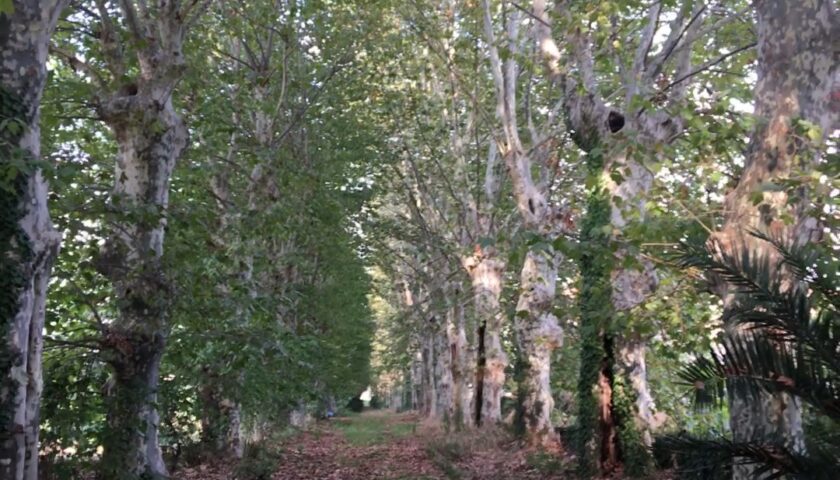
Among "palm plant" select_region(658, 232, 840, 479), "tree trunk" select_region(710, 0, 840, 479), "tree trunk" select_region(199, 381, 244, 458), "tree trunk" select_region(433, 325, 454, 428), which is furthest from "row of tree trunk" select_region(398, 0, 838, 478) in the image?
"tree trunk" select_region(199, 381, 244, 458)

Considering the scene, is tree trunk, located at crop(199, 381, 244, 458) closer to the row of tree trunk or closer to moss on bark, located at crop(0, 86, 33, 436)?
moss on bark, located at crop(0, 86, 33, 436)

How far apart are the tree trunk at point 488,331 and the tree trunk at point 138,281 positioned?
10.6 m

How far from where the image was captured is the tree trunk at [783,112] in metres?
5.65

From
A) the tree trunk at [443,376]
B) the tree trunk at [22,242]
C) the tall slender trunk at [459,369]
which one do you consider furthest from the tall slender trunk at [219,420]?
the tree trunk at [443,376]

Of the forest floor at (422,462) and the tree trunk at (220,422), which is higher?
the tree trunk at (220,422)

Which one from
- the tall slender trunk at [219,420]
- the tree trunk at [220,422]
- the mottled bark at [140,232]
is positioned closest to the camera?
the mottled bark at [140,232]

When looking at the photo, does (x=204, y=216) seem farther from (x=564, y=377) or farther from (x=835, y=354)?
(x=564, y=377)

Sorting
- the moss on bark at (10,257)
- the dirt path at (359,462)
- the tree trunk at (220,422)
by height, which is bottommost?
the dirt path at (359,462)

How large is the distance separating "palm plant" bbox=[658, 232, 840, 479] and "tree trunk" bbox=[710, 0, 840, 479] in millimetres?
1532

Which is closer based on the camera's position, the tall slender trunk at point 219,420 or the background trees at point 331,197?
the background trees at point 331,197

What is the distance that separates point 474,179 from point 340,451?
8.64m

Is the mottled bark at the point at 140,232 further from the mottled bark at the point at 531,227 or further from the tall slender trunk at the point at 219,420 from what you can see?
the mottled bark at the point at 531,227

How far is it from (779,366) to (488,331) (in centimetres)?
1567

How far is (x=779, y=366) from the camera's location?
3689mm
